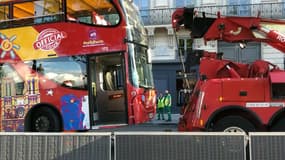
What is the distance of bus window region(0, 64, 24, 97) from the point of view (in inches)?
518

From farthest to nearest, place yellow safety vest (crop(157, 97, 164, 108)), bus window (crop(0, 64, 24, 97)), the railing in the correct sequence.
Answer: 1. the railing
2. yellow safety vest (crop(157, 97, 164, 108))
3. bus window (crop(0, 64, 24, 97))

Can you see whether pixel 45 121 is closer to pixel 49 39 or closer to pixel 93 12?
pixel 49 39

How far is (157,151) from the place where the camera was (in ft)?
20.4

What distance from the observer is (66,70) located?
41.6 ft

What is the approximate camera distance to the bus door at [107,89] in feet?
41.2

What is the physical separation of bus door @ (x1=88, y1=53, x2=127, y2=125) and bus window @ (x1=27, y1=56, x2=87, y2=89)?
0.23 metres

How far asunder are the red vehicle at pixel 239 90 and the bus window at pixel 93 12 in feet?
9.78

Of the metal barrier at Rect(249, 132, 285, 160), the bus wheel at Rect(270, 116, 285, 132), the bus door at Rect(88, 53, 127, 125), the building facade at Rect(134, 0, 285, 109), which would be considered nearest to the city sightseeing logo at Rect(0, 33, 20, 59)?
the bus door at Rect(88, 53, 127, 125)

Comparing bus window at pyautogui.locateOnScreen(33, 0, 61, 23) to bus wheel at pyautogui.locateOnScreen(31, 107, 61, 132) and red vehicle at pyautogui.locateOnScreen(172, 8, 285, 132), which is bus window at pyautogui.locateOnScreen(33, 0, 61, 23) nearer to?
bus wheel at pyautogui.locateOnScreen(31, 107, 61, 132)

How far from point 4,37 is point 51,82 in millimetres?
2083

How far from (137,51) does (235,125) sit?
4091 mm

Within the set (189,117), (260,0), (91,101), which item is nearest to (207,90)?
(189,117)

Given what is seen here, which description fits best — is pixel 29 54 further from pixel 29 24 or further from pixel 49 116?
pixel 49 116

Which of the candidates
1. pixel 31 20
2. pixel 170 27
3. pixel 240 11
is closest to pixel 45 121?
pixel 31 20
